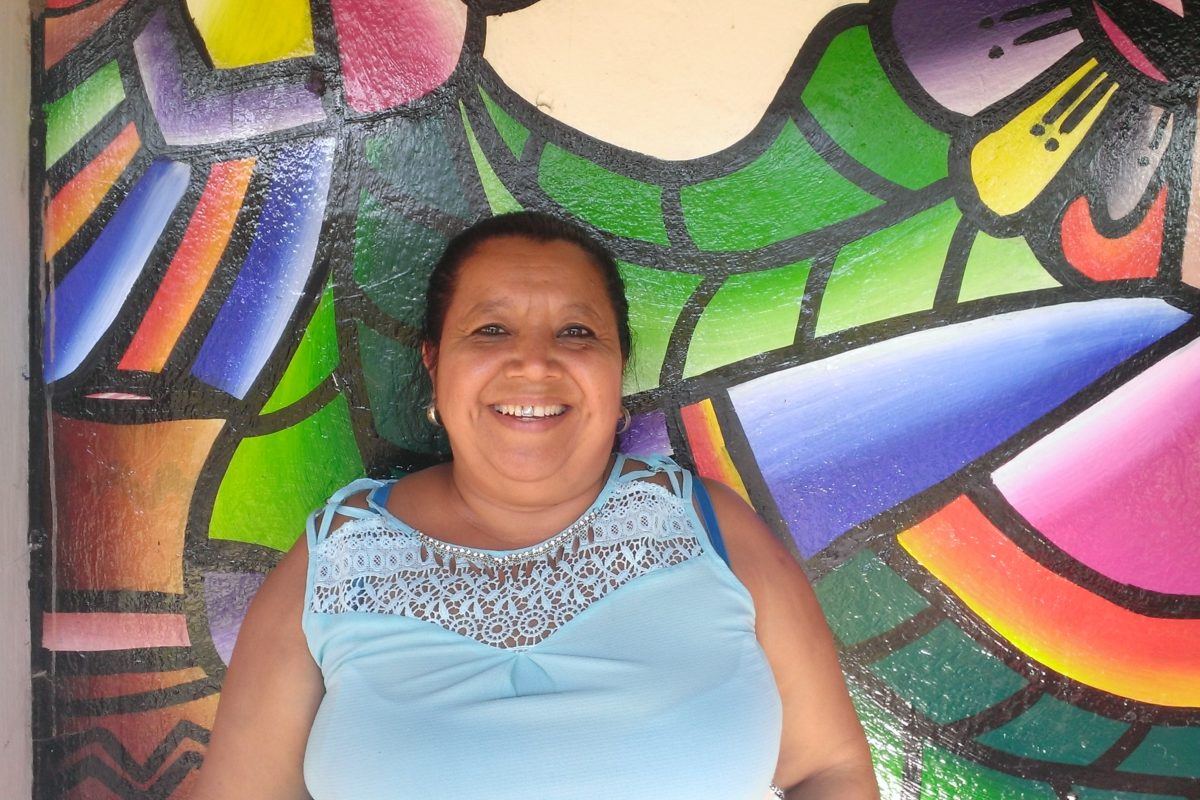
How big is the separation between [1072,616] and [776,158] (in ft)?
4.15

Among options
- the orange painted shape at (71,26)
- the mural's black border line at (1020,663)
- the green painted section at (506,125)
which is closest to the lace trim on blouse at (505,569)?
the mural's black border line at (1020,663)

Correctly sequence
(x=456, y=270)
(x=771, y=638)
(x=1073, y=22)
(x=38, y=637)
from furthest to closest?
(x=38, y=637)
(x=1073, y=22)
(x=456, y=270)
(x=771, y=638)

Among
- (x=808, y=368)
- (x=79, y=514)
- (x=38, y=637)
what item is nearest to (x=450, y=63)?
(x=808, y=368)

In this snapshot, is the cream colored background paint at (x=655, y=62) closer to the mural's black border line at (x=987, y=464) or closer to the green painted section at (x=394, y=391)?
the green painted section at (x=394, y=391)

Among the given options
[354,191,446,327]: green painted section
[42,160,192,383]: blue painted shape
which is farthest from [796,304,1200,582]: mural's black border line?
[42,160,192,383]: blue painted shape

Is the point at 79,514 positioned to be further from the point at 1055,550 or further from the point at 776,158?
the point at 1055,550

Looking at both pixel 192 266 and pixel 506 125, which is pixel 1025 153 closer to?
pixel 506 125

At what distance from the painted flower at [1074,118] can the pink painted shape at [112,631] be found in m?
2.15

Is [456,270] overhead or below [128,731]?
overhead

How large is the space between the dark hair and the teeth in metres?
0.26

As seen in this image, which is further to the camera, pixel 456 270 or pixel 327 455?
pixel 327 455

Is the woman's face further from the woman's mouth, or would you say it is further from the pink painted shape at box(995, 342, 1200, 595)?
the pink painted shape at box(995, 342, 1200, 595)

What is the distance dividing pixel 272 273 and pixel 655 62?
105 centimetres

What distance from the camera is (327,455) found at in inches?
87.6
